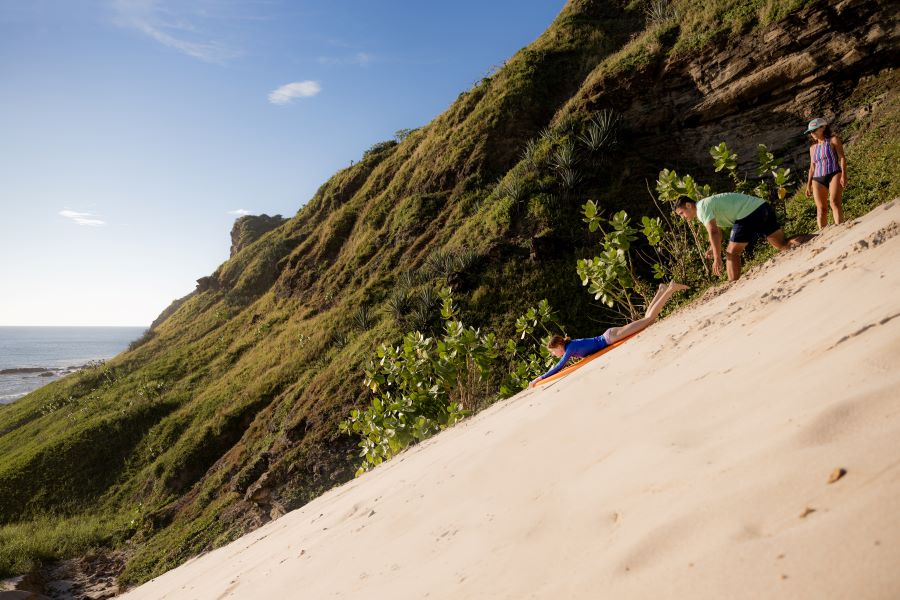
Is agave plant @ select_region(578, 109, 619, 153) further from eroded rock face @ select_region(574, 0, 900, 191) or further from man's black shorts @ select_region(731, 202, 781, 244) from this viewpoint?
man's black shorts @ select_region(731, 202, 781, 244)

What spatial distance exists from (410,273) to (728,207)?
9512 millimetres

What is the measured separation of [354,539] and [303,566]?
32cm

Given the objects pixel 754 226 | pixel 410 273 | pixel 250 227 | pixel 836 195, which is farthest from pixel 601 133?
pixel 250 227

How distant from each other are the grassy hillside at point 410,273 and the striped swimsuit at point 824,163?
39.4 inches

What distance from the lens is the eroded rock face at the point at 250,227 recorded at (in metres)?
42.3

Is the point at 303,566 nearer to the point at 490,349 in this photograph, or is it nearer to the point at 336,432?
the point at 490,349

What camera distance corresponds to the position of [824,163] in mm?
5637

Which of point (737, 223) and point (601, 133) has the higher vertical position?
point (601, 133)

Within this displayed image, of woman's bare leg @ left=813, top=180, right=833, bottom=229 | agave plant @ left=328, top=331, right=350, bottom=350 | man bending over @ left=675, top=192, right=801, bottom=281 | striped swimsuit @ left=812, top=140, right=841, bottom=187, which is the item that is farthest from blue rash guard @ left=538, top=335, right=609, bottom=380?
agave plant @ left=328, top=331, right=350, bottom=350

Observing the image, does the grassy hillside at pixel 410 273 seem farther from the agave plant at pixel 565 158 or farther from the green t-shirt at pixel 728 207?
the green t-shirt at pixel 728 207

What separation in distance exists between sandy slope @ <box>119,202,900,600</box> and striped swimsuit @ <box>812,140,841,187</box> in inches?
122

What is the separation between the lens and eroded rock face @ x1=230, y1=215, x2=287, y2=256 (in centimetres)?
4231

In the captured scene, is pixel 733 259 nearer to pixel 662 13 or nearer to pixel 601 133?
pixel 601 133

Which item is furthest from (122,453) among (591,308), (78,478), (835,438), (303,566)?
(835,438)
